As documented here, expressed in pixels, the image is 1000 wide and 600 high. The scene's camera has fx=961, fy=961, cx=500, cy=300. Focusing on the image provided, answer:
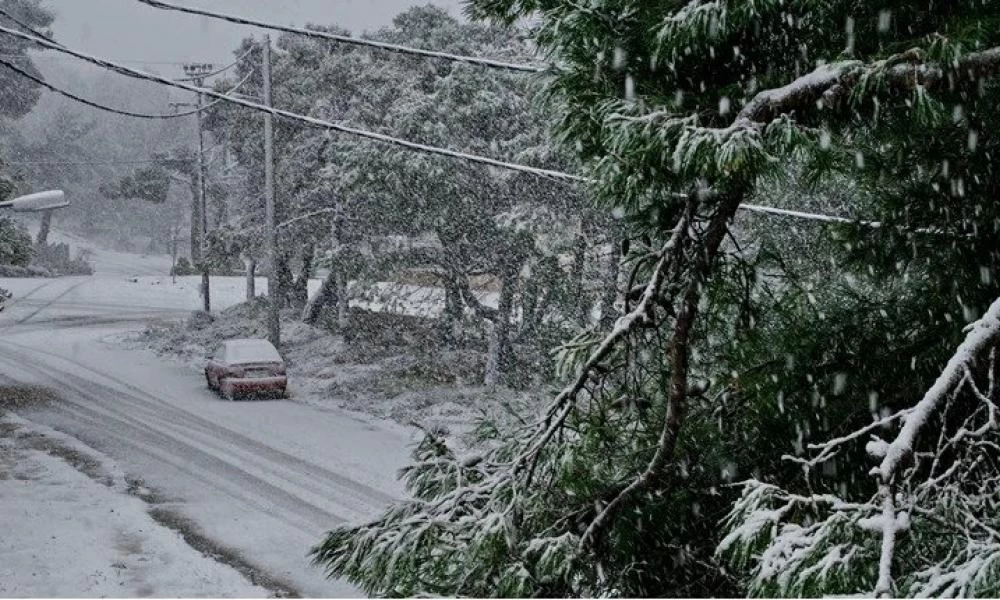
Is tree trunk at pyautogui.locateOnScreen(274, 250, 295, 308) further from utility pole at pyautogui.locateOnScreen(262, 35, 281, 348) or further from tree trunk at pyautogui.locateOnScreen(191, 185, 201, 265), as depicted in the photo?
tree trunk at pyautogui.locateOnScreen(191, 185, 201, 265)

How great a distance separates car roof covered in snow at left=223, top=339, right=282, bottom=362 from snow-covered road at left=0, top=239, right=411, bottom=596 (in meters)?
1.05

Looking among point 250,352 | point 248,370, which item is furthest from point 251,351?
point 248,370

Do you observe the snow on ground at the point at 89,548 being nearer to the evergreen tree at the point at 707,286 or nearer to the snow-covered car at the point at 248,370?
the snow-covered car at the point at 248,370

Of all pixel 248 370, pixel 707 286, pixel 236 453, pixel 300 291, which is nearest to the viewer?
pixel 707 286

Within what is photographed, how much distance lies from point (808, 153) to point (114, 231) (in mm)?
76083

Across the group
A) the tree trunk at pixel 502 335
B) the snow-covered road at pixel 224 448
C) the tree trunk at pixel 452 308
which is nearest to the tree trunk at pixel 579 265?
the tree trunk at pixel 502 335

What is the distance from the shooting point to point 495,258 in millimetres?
19562

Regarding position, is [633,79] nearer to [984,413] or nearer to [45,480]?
[984,413]

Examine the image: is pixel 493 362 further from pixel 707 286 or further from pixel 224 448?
pixel 707 286

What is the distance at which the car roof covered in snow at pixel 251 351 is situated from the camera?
21.3m

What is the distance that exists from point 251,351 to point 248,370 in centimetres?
67

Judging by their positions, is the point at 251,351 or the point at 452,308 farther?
the point at 452,308

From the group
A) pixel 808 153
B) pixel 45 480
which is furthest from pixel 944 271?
pixel 45 480

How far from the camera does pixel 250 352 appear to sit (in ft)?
70.6
